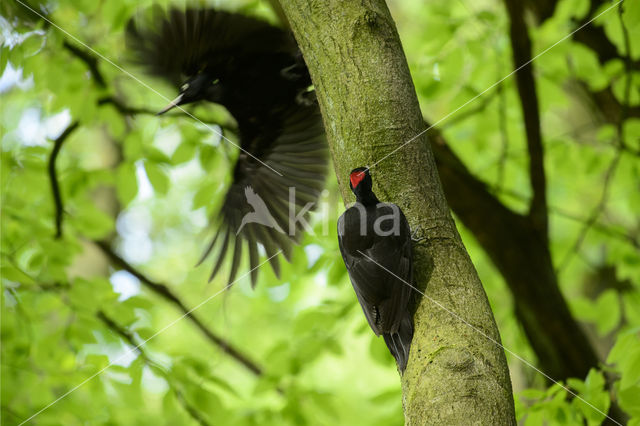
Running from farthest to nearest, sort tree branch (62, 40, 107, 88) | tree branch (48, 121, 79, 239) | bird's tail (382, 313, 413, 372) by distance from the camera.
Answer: tree branch (62, 40, 107, 88)
tree branch (48, 121, 79, 239)
bird's tail (382, 313, 413, 372)

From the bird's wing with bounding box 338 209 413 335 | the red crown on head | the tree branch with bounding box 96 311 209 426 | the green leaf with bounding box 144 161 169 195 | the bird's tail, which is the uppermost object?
the red crown on head

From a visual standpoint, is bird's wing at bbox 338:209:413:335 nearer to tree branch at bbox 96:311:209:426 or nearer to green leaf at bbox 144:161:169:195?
tree branch at bbox 96:311:209:426

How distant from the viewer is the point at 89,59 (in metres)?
3.55

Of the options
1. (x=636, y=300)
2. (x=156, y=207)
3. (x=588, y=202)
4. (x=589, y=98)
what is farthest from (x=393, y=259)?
(x=156, y=207)

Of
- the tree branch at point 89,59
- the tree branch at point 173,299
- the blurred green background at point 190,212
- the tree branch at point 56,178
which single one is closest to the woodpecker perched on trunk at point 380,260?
the blurred green background at point 190,212

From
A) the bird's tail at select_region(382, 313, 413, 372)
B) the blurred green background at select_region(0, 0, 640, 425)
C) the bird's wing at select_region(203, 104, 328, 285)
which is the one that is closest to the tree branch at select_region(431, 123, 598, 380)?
the blurred green background at select_region(0, 0, 640, 425)

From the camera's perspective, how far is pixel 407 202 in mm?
1605

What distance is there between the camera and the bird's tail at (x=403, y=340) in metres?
1.54

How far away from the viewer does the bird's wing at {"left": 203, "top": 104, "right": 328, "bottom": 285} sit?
3285mm

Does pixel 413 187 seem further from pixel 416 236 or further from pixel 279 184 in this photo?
pixel 279 184

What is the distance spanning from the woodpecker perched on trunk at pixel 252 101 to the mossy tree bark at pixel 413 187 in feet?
4.53

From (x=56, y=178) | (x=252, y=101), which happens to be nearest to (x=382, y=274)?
(x=252, y=101)

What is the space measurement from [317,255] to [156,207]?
21.3 ft

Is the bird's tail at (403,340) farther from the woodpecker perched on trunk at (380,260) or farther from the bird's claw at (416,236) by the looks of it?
the bird's claw at (416,236)
